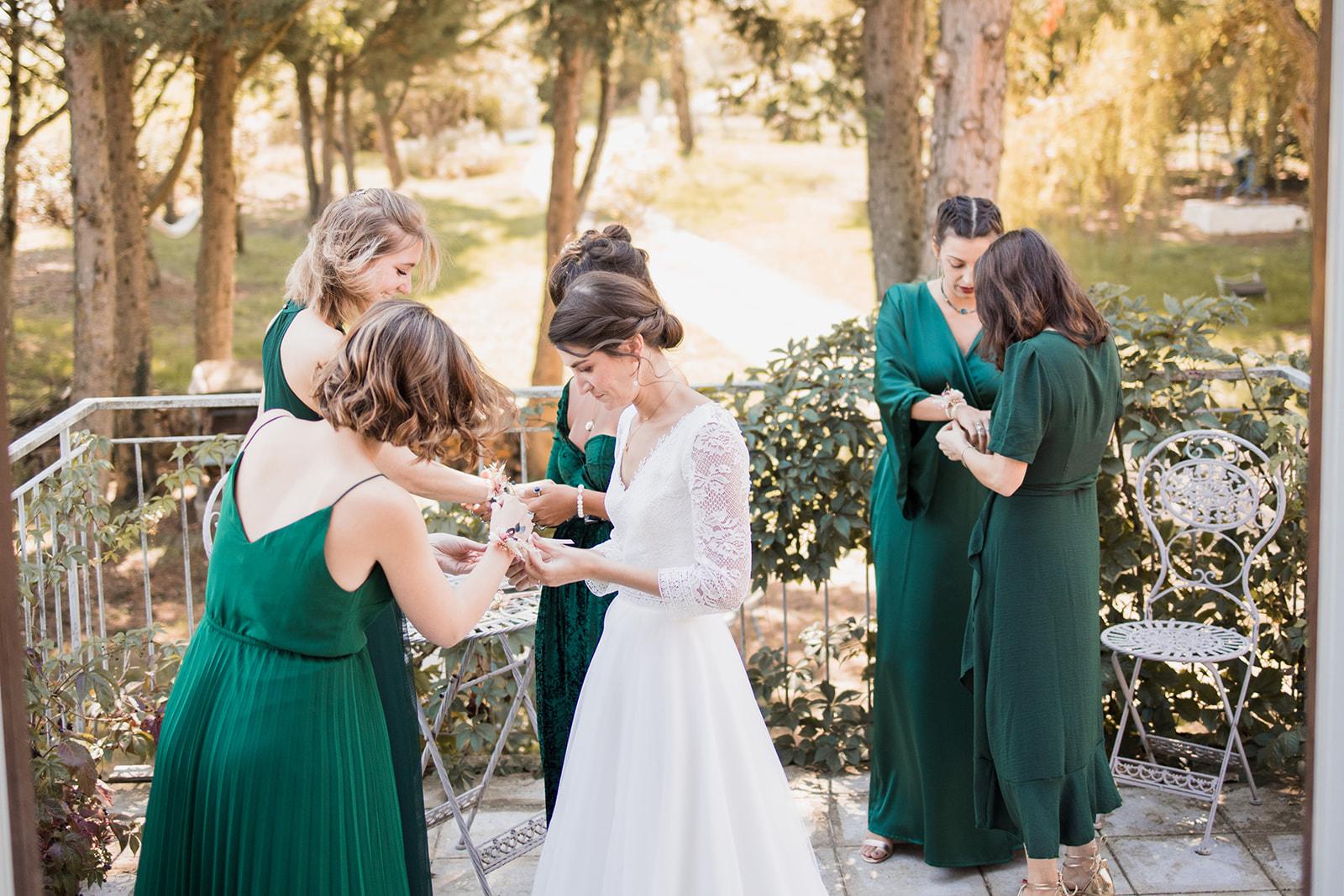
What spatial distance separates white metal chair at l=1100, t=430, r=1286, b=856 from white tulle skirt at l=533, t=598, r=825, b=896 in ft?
5.24

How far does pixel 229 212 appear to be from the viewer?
36.1ft

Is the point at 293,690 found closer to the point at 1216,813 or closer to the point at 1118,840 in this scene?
the point at 1118,840

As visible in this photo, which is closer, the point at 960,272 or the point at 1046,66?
the point at 960,272

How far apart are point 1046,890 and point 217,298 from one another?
31.3 ft

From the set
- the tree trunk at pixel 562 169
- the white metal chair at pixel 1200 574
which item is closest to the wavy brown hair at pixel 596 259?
the white metal chair at pixel 1200 574

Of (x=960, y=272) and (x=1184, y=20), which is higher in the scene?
(x=1184, y=20)

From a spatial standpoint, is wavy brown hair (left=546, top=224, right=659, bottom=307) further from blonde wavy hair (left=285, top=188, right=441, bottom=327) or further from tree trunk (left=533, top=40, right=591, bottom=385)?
tree trunk (left=533, top=40, right=591, bottom=385)

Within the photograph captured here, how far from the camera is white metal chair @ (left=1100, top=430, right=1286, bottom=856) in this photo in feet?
12.8

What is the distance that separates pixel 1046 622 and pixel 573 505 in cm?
119

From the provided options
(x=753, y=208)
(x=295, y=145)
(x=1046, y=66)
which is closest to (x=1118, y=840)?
(x=1046, y=66)

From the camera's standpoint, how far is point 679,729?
8.69 ft

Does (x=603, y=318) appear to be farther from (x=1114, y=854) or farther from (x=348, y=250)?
(x=1114, y=854)

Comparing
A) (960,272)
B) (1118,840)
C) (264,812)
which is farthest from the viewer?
(1118,840)

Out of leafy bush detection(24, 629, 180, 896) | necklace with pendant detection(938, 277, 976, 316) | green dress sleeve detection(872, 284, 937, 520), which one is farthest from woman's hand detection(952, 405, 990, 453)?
leafy bush detection(24, 629, 180, 896)
